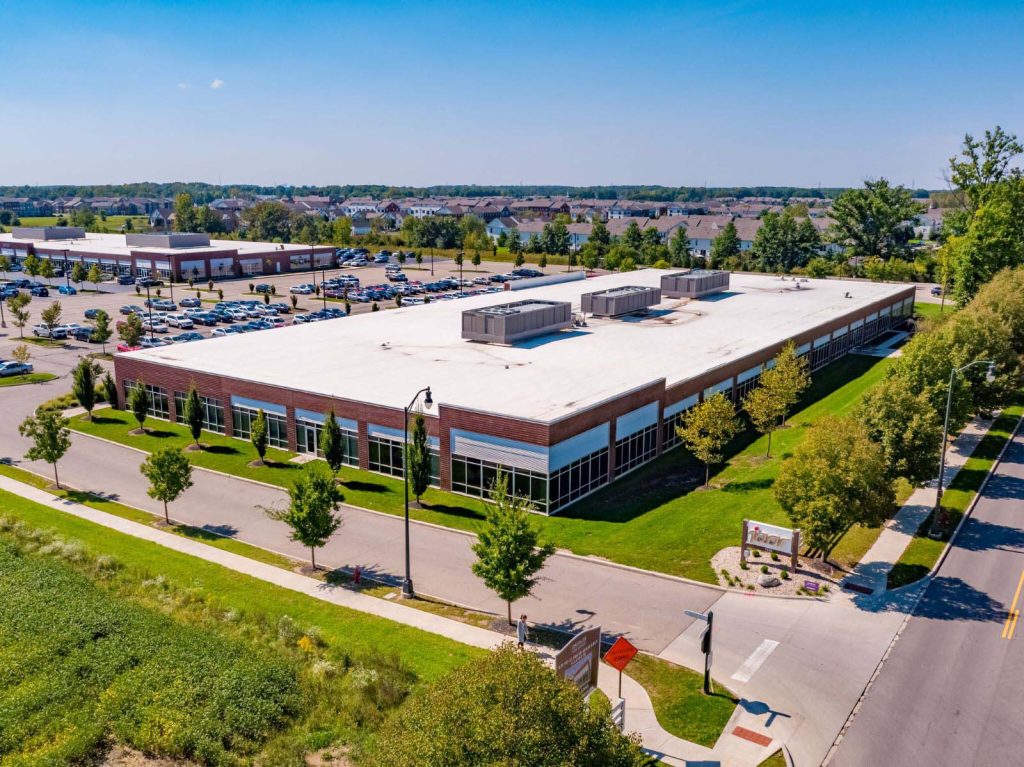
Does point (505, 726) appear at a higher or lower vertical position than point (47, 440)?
higher

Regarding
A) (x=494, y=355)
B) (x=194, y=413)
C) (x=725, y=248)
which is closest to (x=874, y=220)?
(x=725, y=248)

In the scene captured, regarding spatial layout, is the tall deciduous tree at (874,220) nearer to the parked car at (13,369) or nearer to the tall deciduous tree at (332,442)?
the tall deciduous tree at (332,442)

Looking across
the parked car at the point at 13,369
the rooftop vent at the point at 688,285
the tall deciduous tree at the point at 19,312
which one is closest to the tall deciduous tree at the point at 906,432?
the rooftop vent at the point at 688,285

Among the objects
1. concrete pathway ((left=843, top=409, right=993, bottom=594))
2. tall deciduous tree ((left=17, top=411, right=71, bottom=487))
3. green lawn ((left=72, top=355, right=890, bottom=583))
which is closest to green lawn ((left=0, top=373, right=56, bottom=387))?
green lawn ((left=72, top=355, right=890, bottom=583))

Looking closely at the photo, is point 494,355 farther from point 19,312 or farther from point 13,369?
point 19,312

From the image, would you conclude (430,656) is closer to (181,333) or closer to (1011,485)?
(1011,485)

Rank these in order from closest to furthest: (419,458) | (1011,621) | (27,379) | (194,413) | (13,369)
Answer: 1. (1011,621)
2. (419,458)
3. (194,413)
4. (27,379)
5. (13,369)
